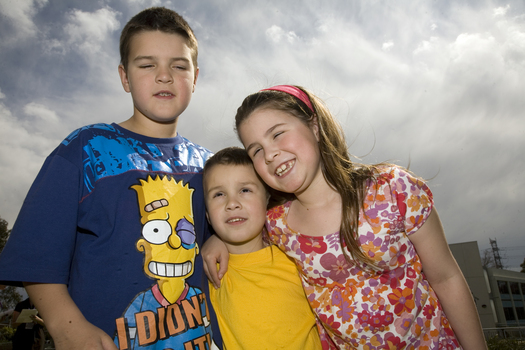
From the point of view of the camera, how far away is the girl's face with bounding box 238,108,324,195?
1.83 m

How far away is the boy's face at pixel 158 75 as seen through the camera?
5.93ft

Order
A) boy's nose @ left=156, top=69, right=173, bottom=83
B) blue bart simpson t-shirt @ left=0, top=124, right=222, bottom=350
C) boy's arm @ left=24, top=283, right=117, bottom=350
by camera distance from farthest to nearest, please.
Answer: boy's nose @ left=156, top=69, right=173, bottom=83
blue bart simpson t-shirt @ left=0, top=124, right=222, bottom=350
boy's arm @ left=24, top=283, right=117, bottom=350

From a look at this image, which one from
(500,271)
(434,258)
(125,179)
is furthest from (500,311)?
(125,179)

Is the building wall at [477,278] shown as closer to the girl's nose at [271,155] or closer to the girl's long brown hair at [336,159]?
the girl's long brown hair at [336,159]

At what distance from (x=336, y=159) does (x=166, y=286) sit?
1.26 metres

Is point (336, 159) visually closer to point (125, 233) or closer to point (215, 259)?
point (215, 259)

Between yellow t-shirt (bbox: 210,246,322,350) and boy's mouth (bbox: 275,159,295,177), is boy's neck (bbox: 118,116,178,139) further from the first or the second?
yellow t-shirt (bbox: 210,246,322,350)

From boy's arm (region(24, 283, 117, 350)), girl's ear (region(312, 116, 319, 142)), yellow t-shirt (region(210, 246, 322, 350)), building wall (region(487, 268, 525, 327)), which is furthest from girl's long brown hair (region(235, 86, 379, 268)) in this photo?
building wall (region(487, 268, 525, 327))

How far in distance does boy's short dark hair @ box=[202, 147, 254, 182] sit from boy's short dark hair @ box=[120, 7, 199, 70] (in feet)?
2.26

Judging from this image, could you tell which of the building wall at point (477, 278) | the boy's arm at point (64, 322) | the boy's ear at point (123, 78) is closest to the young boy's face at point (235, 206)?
the boy's ear at point (123, 78)

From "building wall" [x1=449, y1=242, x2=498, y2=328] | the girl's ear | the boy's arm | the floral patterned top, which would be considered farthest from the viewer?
"building wall" [x1=449, y1=242, x2=498, y2=328]

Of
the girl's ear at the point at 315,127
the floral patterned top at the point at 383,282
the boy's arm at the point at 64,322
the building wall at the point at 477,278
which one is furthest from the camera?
the building wall at the point at 477,278

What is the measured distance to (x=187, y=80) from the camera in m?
1.90

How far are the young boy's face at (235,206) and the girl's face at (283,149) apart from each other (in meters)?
0.23
